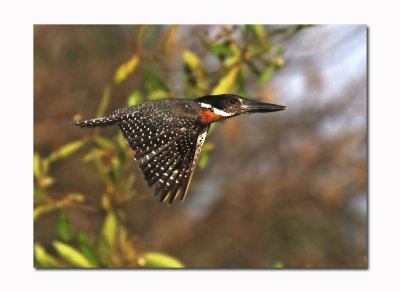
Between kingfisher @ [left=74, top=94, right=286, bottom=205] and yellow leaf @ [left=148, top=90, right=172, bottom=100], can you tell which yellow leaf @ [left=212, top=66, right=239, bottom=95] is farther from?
kingfisher @ [left=74, top=94, right=286, bottom=205]

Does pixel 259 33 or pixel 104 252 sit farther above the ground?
pixel 259 33

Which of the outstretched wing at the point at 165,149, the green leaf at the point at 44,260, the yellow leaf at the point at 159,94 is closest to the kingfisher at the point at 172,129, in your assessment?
the outstretched wing at the point at 165,149

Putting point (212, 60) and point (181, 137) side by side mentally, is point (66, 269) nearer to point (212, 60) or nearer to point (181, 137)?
point (212, 60)

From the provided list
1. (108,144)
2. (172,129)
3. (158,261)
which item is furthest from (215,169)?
(172,129)

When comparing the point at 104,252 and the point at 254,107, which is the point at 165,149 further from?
the point at 104,252

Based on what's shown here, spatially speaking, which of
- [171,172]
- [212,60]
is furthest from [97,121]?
[212,60]

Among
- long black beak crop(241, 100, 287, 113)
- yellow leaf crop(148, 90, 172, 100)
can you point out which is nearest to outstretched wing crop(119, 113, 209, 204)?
long black beak crop(241, 100, 287, 113)
